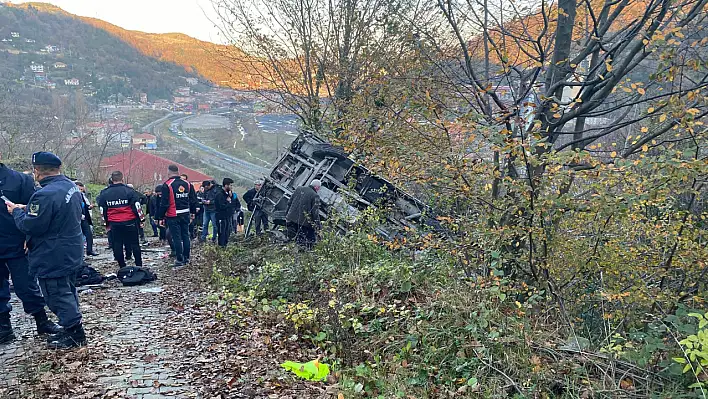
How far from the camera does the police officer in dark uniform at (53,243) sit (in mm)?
4645

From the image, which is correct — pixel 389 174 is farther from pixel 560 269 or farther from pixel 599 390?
pixel 599 390

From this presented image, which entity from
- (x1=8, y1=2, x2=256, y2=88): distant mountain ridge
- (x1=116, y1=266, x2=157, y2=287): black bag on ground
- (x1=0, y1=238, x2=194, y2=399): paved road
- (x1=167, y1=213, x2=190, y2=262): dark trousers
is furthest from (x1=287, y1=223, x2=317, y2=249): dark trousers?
(x1=8, y1=2, x2=256, y2=88): distant mountain ridge

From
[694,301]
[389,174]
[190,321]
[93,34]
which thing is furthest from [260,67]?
[93,34]

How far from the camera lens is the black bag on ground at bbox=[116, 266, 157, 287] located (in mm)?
7797

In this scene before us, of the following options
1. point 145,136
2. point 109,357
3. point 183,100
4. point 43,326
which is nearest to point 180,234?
point 43,326

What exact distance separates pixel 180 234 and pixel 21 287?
179 inches

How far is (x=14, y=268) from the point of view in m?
5.05

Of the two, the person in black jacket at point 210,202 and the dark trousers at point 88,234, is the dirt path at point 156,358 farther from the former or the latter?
the person in black jacket at point 210,202

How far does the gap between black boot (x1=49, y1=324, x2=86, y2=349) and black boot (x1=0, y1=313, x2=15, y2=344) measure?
640 mm

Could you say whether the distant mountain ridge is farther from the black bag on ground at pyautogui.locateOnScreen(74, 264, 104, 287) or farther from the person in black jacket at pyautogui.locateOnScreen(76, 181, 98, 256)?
the black bag on ground at pyautogui.locateOnScreen(74, 264, 104, 287)

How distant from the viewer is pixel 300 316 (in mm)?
5508

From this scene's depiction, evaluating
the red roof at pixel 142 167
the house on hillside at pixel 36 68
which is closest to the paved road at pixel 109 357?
the red roof at pixel 142 167

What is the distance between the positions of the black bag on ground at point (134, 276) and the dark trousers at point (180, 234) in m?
1.38

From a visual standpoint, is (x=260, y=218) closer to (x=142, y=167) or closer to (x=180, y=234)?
(x=180, y=234)
